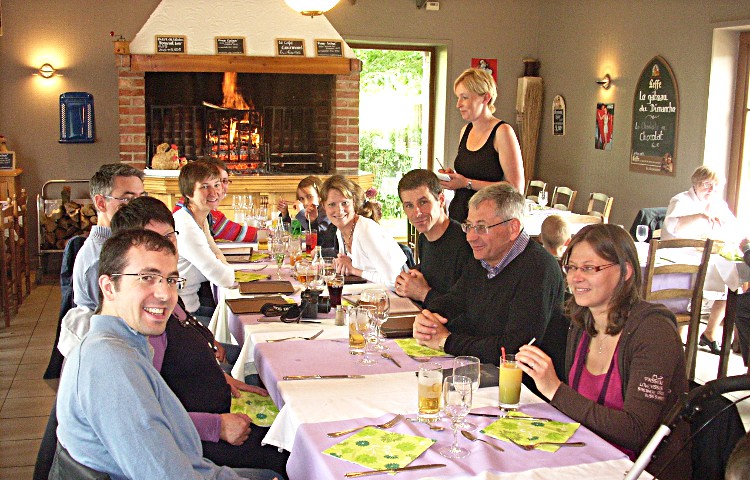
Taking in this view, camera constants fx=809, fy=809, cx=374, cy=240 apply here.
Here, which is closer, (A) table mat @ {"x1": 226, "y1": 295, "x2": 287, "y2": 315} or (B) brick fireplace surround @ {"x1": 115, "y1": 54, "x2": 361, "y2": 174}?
(A) table mat @ {"x1": 226, "y1": 295, "x2": 287, "y2": 315}

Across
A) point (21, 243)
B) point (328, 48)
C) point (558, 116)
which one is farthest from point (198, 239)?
point (558, 116)

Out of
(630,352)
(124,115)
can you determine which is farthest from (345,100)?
(630,352)

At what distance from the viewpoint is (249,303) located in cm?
Result: 358

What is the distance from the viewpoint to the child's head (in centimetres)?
438

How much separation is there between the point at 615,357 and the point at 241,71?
6.39m

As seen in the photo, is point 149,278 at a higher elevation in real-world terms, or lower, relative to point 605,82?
lower

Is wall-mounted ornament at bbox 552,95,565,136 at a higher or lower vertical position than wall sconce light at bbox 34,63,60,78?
Answer: lower

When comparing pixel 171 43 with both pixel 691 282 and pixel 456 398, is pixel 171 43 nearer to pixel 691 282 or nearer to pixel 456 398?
pixel 691 282

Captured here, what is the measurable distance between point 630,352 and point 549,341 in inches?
22.1

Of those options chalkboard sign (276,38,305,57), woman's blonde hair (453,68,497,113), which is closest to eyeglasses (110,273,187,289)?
woman's blonde hair (453,68,497,113)

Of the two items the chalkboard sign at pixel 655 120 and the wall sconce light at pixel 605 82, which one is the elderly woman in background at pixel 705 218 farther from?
the wall sconce light at pixel 605 82

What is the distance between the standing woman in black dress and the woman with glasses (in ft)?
7.19

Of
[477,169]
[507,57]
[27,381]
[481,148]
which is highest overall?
[507,57]

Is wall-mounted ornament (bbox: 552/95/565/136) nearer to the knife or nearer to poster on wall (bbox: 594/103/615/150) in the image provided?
poster on wall (bbox: 594/103/615/150)
